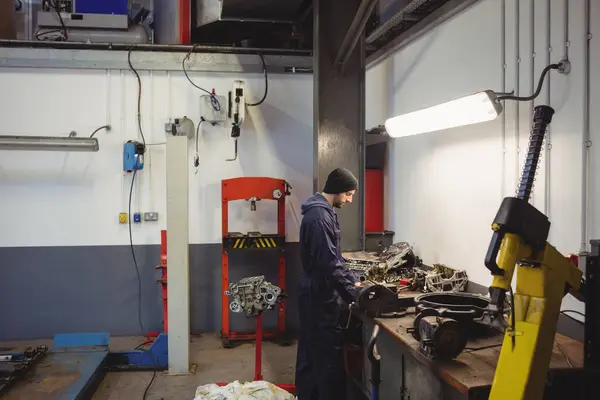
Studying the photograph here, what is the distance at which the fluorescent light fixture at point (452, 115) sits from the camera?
209cm

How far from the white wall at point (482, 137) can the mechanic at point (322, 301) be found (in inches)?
27.3

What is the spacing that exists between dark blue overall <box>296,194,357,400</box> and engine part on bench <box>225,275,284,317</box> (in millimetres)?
401

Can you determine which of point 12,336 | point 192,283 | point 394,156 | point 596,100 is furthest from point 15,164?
point 596,100

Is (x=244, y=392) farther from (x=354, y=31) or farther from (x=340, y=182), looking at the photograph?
(x=354, y=31)

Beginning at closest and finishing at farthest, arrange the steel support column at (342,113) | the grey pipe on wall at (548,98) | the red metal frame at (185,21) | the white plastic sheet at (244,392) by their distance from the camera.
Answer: the grey pipe on wall at (548,98) → the white plastic sheet at (244,392) → the steel support column at (342,113) → the red metal frame at (185,21)

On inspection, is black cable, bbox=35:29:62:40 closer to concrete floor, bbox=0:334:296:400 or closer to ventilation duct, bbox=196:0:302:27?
ventilation duct, bbox=196:0:302:27

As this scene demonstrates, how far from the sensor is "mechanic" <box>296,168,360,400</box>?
9.09 ft

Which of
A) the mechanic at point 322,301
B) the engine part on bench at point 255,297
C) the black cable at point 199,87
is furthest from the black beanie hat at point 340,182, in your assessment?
the black cable at point 199,87

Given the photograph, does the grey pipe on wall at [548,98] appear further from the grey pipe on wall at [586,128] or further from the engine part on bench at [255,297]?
the engine part on bench at [255,297]

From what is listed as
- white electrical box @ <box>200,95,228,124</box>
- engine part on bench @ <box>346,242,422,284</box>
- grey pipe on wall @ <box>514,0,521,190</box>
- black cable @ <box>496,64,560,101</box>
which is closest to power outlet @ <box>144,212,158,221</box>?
white electrical box @ <box>200,95,228,124</box>

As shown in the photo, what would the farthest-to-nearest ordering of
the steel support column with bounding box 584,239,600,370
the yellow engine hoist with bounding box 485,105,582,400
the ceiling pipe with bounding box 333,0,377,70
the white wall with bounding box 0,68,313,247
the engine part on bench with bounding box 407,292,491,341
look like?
1. the white wall with bounding box 0,68,313,247
2. the ceiling pipe with bounding box 333,0,377,70
3. the engine part on bench with bounding box 407,292,491,341
4. the steel support column with bounding box 584,239,600,370
5. the yellow engine hoist with bounding box 485,105,582,400

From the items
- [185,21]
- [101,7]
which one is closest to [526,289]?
[185,21]

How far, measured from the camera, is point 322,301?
282cm

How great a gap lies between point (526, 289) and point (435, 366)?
43 cm
